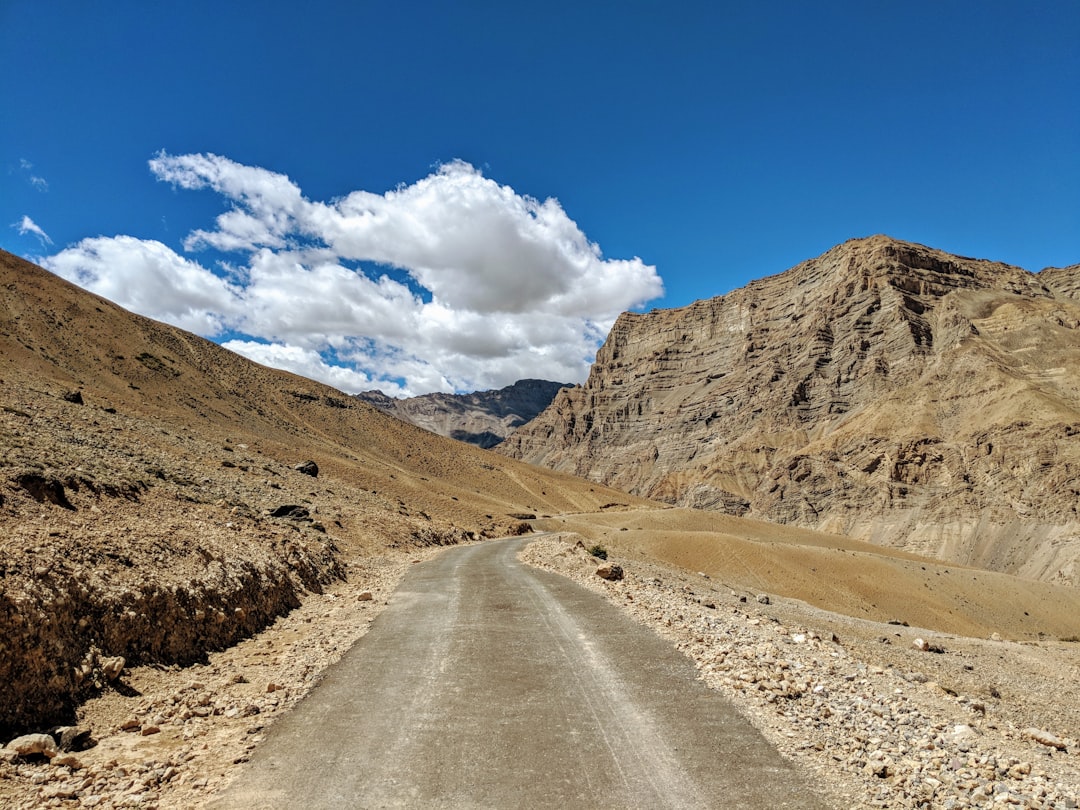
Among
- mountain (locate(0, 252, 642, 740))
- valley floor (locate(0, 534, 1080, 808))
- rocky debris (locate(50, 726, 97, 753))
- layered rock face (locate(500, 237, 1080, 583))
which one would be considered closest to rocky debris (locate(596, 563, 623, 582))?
Result: valley floor (locate(0, 534, 1080, 808))

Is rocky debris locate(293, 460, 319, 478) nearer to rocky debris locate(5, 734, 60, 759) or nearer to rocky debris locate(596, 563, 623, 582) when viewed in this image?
rocky debris locate(596, 563, 623, 582)

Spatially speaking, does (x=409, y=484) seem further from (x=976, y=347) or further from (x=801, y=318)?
(x=801, y=318)

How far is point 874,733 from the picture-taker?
6.73 meters

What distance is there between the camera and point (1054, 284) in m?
183

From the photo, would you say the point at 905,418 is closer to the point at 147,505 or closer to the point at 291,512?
the point at 291,512

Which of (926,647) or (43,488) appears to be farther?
(926,647)

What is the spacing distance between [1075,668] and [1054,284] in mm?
214685

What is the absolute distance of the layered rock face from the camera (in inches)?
3329

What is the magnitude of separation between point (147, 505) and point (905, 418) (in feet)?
409

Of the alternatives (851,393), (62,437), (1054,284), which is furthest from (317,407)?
(1054,284)

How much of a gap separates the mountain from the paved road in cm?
289

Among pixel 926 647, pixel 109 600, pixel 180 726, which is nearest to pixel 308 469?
pixel 109 600

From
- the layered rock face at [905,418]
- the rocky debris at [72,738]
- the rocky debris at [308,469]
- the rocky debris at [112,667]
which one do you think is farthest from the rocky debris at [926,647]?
the layered rock face at [905,418]

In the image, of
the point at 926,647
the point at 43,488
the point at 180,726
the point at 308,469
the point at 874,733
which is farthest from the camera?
the point at 308,469
